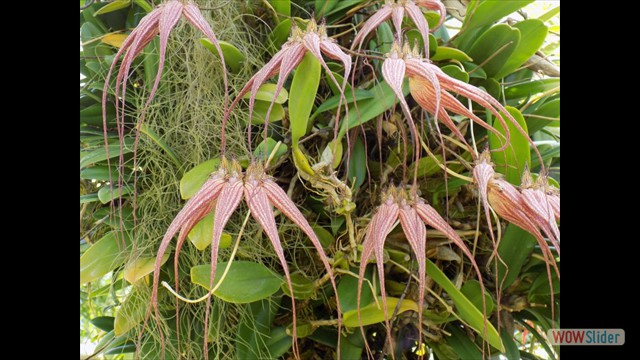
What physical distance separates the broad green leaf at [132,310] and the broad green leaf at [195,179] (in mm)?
155

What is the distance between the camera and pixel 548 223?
44cm

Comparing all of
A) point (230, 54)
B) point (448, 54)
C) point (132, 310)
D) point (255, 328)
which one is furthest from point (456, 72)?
point (132, 310)

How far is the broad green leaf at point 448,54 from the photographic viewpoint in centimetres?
69

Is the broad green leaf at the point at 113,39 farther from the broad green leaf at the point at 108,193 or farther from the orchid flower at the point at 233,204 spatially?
the orchid flower at the point at 233,204

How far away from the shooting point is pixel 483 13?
0.72m

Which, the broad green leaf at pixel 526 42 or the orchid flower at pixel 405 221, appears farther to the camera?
the broad green leaf at pixel 526 42

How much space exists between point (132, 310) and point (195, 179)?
0.20 meters

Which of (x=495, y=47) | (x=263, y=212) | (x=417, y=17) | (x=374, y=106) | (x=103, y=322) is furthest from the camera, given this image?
(x=103, y=322)

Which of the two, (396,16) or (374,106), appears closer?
(396,16)

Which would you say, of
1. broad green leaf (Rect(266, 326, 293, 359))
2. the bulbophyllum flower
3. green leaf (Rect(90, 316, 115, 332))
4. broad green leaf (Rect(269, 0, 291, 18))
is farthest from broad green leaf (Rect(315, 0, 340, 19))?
green leaf (Rect(90, 316, 115, 332))

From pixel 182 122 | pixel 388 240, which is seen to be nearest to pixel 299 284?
pixel 388 240

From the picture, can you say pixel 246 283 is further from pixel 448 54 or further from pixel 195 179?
pixel 448 54

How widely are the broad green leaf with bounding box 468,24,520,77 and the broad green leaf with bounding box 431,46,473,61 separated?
0.03 meters

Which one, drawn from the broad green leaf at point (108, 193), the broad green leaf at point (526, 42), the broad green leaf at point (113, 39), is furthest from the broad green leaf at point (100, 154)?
the broad green leaf at point (526, 42)
